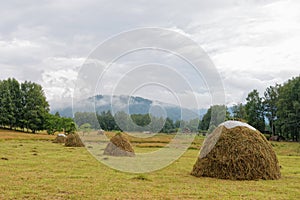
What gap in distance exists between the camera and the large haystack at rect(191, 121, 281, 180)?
13.7m

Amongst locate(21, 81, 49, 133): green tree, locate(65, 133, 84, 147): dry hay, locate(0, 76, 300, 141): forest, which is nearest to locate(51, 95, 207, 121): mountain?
locate(65, 133, 84, 147): dry hay

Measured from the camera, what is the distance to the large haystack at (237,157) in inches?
538

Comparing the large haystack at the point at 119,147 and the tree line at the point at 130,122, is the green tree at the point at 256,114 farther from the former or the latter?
the large haystack at the point at 119,147

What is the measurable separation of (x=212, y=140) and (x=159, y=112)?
6.66m

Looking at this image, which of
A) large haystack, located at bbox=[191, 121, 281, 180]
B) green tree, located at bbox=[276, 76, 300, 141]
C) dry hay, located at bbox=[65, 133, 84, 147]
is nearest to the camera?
large haystack, located at bbox=[191, 121, 281, 180]

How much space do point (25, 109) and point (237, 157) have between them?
76.5 metres

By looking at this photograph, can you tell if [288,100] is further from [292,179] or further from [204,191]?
[204,191]

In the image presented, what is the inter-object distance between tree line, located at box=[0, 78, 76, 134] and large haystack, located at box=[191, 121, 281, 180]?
64.3 meters

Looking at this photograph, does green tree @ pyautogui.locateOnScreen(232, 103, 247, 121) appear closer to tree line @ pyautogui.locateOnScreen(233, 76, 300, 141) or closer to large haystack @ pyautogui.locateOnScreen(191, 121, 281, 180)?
tree line @ pyautogui.locateOnScreen(233, 76, 300, 141)

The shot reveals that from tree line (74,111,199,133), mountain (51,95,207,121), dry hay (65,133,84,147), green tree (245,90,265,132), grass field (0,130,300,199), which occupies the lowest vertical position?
grass field (0,130,300,199)

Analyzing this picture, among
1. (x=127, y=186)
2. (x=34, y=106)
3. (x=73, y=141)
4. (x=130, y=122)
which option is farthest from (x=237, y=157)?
(x=34, y=106)

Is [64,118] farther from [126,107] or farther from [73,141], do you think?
[126,107]

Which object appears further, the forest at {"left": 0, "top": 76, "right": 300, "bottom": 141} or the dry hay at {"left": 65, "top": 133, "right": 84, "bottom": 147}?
the forest at {"left": 0, "top": 76, "right": 300, "bottom": 141}

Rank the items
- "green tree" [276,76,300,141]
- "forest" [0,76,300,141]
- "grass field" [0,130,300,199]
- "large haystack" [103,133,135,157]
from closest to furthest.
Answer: "grass field" [0,130,300,199] < "large haystack" [103,133,135,157] < "green tree" [276,76,300,141] < "forest" [0,76,300,141]
